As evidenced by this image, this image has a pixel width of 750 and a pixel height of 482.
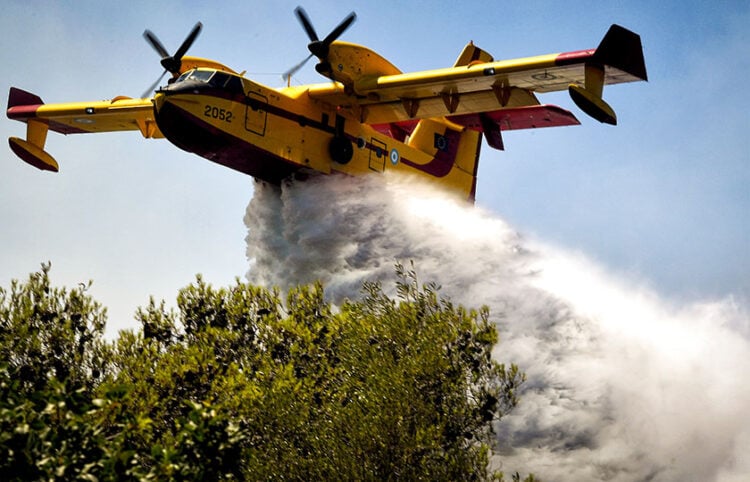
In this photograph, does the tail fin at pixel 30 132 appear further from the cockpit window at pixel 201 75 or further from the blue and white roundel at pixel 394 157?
the blue and white roundel at pixel 394 157

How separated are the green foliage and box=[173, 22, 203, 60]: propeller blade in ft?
18.7

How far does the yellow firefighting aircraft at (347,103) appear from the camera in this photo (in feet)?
65.8

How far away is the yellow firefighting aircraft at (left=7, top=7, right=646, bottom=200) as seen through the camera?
20.1 meters

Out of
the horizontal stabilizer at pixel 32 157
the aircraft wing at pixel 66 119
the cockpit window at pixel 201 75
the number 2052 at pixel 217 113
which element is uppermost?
the aircraft wing at pixel 66 119

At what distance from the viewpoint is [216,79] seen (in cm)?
2158

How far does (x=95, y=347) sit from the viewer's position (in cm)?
2441

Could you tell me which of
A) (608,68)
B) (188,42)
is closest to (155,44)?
(188,42)

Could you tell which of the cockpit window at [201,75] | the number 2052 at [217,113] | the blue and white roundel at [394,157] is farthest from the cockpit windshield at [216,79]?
the blue and white roundel at [394,157]

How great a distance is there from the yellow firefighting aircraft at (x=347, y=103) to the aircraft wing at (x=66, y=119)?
0.27ft

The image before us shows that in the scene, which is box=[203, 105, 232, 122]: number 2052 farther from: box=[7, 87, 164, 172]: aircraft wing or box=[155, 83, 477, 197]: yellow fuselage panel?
box=[7, 87, 164, 172]: aircraft wing

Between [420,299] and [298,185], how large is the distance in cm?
583

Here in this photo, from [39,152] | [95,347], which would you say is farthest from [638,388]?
[39,152]

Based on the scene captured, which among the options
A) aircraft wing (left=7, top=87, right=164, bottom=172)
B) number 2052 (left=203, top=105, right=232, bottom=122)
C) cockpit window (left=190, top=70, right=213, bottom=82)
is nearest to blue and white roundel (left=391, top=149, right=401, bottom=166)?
number 2052 (left=203, top=105, right=232, bottom=122)

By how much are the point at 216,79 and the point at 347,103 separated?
3390mm
